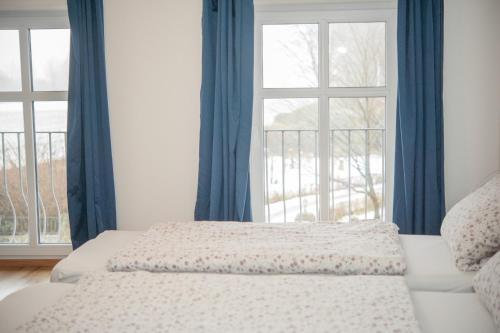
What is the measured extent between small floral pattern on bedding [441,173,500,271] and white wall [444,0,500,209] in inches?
52.1

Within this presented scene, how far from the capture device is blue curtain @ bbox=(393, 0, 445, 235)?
3445 millimetres

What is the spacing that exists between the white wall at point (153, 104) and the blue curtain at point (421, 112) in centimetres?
148

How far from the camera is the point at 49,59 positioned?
404cm

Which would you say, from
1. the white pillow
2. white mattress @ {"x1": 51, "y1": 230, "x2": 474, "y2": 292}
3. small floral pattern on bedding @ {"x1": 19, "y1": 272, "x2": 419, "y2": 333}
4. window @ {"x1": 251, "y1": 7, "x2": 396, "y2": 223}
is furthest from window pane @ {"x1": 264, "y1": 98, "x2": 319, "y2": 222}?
the white pillow

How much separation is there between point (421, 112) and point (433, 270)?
1.56m

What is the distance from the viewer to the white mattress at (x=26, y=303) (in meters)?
1.77

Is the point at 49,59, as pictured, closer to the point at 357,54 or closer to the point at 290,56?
the point at 290,56

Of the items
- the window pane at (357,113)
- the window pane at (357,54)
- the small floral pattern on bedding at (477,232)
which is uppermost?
the window pane at (357,54)

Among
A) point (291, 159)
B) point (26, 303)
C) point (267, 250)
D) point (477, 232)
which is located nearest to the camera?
point (26, 303)

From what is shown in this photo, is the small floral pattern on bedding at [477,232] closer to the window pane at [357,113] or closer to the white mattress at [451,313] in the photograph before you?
the white mattress at [451,313]

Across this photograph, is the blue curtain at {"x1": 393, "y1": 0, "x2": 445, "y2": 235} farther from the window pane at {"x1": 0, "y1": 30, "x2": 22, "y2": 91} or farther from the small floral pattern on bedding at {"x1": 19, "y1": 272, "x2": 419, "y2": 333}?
the window pane at {"x1": 0, "y1": 30, "x2": 22, "y2": 91}

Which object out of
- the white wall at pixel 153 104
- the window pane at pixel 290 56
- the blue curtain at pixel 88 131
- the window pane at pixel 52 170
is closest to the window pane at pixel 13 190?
the window pane at pixel 52 170

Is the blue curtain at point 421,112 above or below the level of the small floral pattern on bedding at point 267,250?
above

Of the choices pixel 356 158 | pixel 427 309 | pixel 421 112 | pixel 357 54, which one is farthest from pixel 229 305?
pixel 357 54
